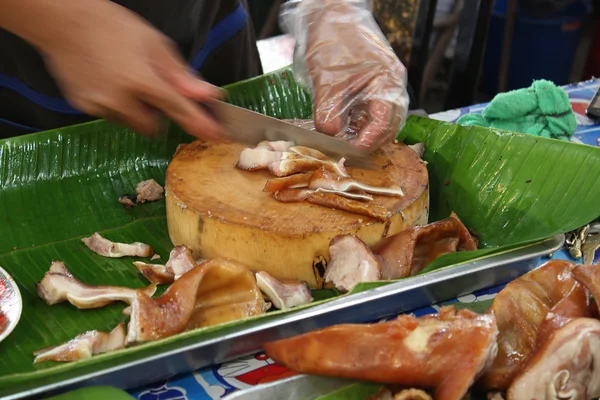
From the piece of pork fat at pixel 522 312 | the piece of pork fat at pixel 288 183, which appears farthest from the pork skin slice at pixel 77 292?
the piece of pork fat at pixel 522 312

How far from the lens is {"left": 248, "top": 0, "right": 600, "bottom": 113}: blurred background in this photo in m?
5.68

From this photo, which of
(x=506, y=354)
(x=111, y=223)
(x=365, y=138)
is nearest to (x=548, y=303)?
(x=506, y=354)

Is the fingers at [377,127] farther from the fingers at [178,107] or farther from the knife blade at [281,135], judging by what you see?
the fingers at [178,107]

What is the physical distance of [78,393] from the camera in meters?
1.65

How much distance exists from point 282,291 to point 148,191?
1028mm

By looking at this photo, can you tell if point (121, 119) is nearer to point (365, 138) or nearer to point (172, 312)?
point (172, 312)

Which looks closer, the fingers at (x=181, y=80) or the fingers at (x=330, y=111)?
the fingers at (x=181, y=80)

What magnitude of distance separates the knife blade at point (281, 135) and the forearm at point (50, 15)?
630 millimetres

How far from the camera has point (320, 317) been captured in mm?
1925

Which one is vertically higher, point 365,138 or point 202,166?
point 365,138

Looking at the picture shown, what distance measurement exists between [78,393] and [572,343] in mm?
1290

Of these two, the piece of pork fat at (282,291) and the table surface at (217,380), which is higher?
the piece of pork fat at (282,291)

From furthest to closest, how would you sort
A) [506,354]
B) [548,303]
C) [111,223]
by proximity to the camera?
[111,223]
[548,303]
[506,354]

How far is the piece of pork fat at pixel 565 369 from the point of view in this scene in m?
1.61
